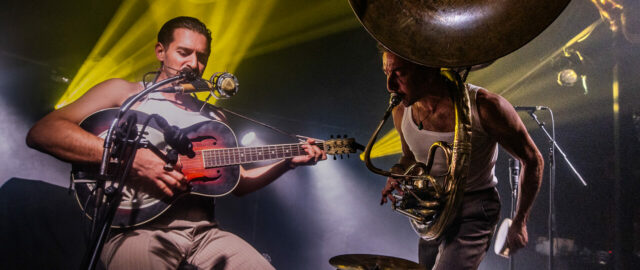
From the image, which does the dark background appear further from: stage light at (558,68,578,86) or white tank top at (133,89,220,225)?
white tank top at (133,89,220,225)

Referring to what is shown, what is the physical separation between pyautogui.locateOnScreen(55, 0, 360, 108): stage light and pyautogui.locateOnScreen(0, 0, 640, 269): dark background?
0.22ft

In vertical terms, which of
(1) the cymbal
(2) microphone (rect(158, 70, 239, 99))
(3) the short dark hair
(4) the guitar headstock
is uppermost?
(3) the short dark hair

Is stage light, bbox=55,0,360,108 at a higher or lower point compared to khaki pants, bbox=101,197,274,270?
higher

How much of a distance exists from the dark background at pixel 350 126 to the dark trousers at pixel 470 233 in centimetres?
136

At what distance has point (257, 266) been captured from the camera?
199cm

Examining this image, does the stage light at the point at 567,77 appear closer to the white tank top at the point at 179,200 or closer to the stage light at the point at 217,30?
the stage light at the point at 217,30

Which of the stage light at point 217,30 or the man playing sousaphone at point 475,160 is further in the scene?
the stage light at point 217,30

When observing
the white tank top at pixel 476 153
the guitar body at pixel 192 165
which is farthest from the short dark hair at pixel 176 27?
the white tank top at pixel 476 153

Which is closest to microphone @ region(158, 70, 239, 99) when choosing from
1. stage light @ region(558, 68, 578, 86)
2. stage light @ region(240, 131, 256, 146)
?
stage light @ region(240, 131, 256, 146)

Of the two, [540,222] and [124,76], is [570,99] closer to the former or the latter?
[540,222]

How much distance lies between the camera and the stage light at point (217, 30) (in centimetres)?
220

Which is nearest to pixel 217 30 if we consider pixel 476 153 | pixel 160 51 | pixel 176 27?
pixel 176 27

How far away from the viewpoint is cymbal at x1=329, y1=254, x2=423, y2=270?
1146mm

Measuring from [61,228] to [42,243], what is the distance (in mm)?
113
